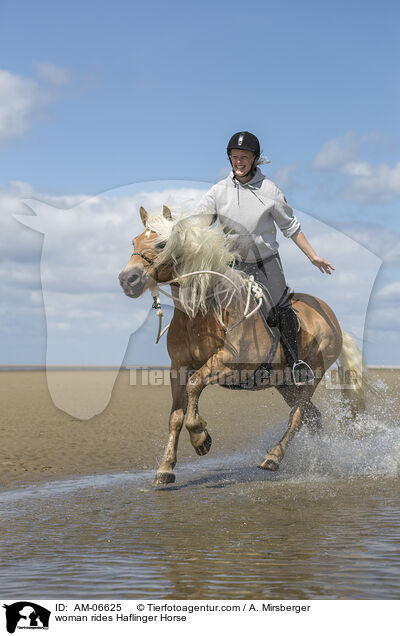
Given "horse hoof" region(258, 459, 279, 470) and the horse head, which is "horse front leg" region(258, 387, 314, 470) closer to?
"horse hoof" region(258, 459, 279, 470)

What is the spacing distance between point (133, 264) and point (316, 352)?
305 centimetres

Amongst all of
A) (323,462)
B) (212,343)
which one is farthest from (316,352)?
(212,343)

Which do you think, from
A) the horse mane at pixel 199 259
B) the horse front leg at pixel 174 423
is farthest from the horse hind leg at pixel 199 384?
the horse mane at pixel 199 259

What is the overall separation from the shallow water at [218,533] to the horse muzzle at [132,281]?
201 centimetres

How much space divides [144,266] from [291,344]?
2.08m

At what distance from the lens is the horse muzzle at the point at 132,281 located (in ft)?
21.4

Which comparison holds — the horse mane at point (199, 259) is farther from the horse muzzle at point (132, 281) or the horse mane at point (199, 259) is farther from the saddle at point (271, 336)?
the saddle at point (271, 336)

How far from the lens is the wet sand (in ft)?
33.0

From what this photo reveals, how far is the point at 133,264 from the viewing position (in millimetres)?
6621

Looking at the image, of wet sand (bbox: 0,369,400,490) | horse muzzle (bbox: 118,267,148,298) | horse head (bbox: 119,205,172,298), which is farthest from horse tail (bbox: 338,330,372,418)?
horse muzzle (bbox: 118,267,148,298)

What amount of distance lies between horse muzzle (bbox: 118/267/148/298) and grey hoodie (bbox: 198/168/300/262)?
1057mm

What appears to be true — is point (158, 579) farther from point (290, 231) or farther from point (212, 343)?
point (290, 231)
